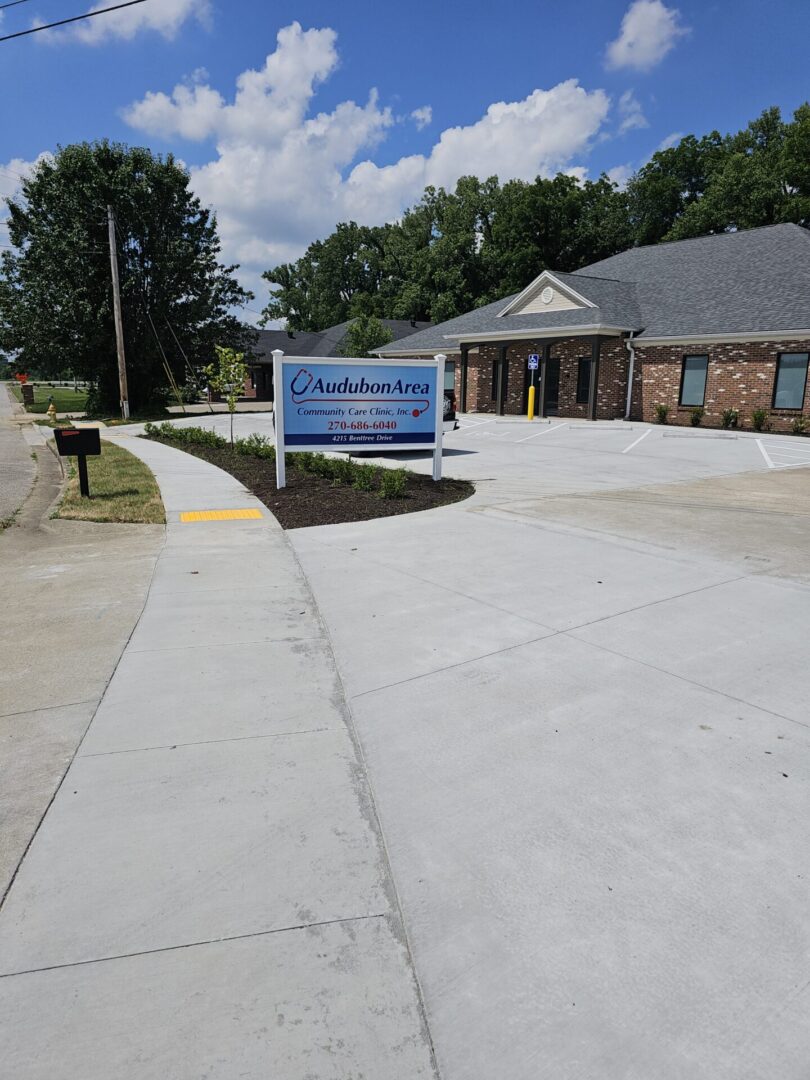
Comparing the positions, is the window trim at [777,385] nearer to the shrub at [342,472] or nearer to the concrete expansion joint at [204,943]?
the shrub at [342,472]

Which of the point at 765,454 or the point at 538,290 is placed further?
the point at 538,290

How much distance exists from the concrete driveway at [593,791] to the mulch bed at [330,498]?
2.02 metres

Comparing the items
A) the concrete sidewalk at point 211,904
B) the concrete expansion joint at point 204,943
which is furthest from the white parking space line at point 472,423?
the concrete expansion joint at point 204,943

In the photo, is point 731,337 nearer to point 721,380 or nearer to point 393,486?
point 721,380

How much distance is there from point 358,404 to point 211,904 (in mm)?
9843

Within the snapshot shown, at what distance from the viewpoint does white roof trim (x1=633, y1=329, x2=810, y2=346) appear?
73.9 ft

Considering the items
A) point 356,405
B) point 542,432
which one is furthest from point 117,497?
point 542,432

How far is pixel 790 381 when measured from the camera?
906 inches

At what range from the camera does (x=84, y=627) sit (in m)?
5.39

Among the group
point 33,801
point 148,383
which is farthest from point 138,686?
point 148,383

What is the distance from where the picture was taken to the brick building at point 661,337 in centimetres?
2362

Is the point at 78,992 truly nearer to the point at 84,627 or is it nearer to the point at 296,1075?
the point at 296,1075

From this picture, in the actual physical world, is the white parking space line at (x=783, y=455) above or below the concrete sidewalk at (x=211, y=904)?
above

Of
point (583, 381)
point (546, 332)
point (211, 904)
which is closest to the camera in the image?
point (211, 904)
